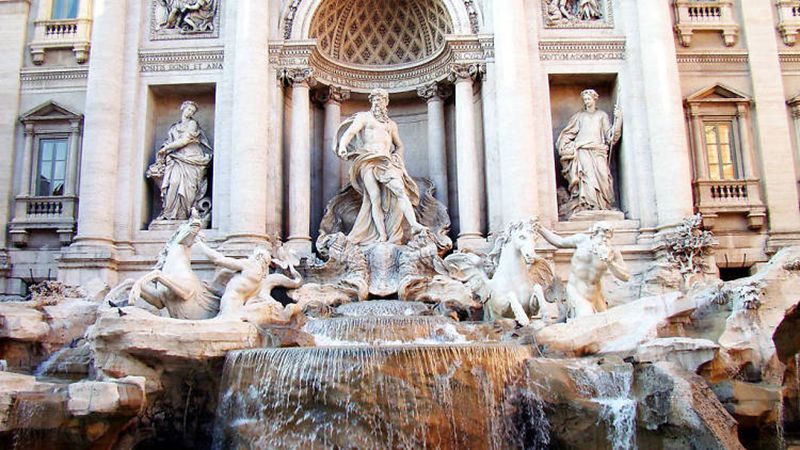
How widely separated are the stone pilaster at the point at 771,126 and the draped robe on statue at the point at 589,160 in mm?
3459

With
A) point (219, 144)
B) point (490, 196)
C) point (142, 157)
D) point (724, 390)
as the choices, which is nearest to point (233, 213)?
point (219, 144)

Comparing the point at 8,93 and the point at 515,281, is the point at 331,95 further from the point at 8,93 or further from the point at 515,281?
the point at 515,281

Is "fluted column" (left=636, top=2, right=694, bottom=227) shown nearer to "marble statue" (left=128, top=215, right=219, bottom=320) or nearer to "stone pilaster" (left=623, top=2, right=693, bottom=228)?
"stone pilaster" (left=623, top=2, right=693, bottom=228)

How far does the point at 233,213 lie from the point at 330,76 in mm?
4452

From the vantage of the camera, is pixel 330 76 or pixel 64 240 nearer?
pixel 64 240

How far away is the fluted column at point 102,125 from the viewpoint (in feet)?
48.6

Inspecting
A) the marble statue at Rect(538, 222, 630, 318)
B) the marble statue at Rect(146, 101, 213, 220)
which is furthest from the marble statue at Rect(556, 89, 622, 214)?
the marble statue at Rect(146, 101, 213, 220)

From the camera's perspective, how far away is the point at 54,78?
16625mm

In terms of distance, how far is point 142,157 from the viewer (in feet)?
51.5

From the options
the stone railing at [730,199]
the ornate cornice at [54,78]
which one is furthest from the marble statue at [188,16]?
the stone railing at [730,199]

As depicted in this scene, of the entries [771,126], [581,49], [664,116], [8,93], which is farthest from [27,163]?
[771,126]

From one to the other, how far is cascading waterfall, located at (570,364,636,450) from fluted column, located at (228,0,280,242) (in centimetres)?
792

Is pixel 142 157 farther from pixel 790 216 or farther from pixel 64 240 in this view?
pixel 790 216

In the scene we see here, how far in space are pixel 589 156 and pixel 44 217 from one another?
472 inches
